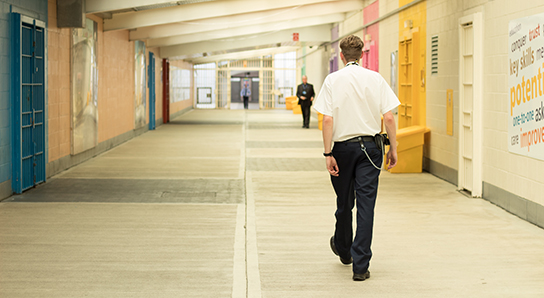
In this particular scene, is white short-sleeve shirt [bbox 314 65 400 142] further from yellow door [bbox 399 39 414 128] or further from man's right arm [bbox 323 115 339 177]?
yellow door [bbox 399 39 414 128]

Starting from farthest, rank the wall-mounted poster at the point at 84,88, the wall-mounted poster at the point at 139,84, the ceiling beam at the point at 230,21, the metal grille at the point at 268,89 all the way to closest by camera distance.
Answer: the metal grille at the point at 268,89, the wall-mounted poster at the point at 139,84, the ceiling beam at the point at 230,21, the wall-mounted poster at the point at 84,88

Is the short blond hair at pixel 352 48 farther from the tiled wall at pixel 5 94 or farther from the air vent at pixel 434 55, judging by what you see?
the air vent at pixel 434 55

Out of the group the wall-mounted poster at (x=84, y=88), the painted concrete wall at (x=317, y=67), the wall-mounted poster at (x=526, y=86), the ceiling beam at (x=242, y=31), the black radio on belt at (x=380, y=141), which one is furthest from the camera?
the painted concrete wall at (x=317, y=67)

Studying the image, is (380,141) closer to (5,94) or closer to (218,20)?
(5,94)

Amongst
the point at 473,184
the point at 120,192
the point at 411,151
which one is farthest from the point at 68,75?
the point at 473,184

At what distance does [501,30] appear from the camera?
6.77 metres

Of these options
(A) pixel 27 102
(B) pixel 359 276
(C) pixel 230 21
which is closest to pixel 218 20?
(C) pixel 230 21

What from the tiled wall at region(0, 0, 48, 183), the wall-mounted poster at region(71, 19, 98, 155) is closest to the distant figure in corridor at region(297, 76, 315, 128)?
the wall-mounted poster at region(71, 19, 98, 155)

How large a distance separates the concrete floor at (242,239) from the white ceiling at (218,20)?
4.06 metres

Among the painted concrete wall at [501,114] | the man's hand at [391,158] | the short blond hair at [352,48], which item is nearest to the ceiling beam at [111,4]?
the painted concrete wall at [501,114]

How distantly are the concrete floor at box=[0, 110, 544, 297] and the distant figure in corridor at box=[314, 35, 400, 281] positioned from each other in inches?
13.5

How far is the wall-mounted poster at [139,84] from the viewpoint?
16.2 meters

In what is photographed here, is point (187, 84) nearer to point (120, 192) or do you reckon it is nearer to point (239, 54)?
point (239, 54)

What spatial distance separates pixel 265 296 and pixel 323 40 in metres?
17.3
